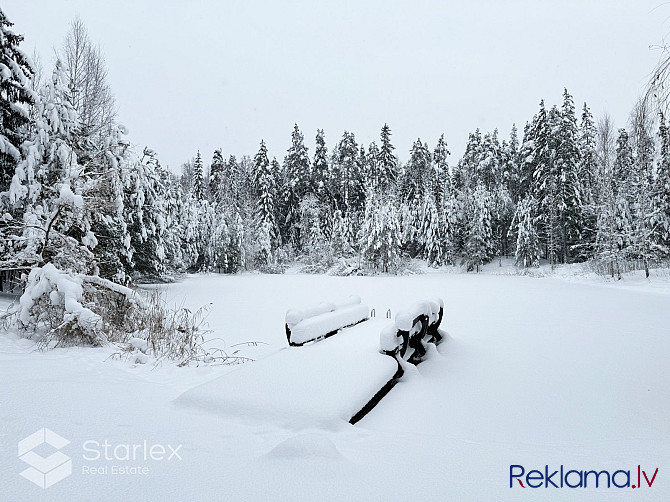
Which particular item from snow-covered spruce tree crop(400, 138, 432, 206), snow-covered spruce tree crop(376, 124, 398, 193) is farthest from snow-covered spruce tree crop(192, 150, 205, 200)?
snow-covered spruce tree crop(400, 138, 432, 206)

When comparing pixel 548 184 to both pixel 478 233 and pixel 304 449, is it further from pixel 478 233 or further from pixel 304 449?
pixel 304 449

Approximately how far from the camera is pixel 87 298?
613 centimetres

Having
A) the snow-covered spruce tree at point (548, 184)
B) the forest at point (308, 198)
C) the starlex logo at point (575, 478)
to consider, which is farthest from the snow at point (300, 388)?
the snow-covered spruce tree at point (548, 184)

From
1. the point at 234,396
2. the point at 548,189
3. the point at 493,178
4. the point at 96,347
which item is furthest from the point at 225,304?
the point at 493,178

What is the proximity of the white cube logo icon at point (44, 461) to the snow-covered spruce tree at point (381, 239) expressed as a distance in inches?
1212

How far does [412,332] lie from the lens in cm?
514

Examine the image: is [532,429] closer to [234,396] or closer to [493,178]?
[234,396]

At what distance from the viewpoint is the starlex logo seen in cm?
221

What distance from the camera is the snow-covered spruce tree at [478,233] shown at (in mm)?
36969

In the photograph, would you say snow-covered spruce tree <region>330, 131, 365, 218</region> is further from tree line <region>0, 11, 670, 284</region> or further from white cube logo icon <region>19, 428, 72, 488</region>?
white cube logo icon <region>19, 428, 72, 488</region>

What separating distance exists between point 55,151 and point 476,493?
48.1ft

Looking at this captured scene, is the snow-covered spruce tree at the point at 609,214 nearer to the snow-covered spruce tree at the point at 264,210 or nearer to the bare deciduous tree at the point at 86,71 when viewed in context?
the snow-covered spruce tree at the point at 264,210

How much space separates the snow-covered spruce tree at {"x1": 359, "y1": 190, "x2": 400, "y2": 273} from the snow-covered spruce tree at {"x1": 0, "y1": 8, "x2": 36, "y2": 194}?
2433cm

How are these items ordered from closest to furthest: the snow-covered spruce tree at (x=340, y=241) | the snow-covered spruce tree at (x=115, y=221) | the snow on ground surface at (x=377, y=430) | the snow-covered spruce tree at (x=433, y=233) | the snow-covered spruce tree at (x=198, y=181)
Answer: the snow on ground surface at (x=377, y=430) → the snow-covered spruce tree at (x=115, y=221) → the snow-covered spruce tree at (x=340, y=241) → the snow-covered spruce tree at (x=433, y=233) → the snow-covered spruce tree at (x=198, y=181)
